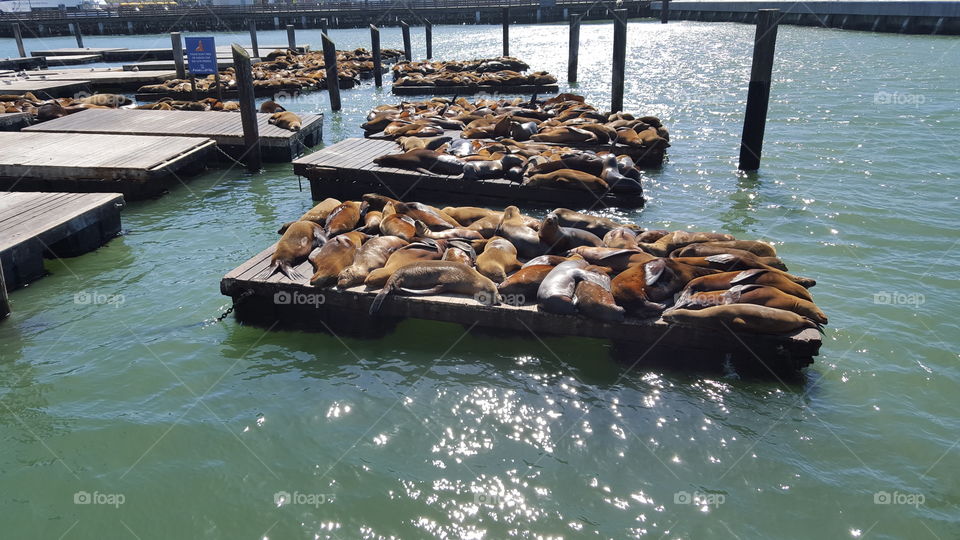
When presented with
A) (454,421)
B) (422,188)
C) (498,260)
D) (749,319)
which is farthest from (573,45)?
(454,421)

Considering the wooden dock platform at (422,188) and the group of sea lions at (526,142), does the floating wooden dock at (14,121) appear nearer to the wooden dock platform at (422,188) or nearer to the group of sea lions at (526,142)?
the group of sea lions at (526,142)

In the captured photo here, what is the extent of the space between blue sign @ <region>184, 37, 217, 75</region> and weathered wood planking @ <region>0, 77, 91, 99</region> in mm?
A: 6499

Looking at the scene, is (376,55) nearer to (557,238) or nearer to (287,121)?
(287,121)

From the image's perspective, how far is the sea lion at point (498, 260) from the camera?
5875 mm

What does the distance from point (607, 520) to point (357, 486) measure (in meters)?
1.57

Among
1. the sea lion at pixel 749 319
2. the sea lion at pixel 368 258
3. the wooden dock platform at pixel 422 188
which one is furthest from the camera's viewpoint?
the wooden dock platform at pixel 422 188

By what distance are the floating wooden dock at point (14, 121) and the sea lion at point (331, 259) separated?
1196 centimetres

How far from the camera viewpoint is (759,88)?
1088 cm

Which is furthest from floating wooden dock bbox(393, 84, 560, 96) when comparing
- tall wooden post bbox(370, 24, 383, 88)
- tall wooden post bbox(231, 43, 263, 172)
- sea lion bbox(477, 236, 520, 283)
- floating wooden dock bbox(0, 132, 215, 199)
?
sea lion bbox(477, 236, 520, 283)

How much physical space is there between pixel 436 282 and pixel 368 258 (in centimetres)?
78

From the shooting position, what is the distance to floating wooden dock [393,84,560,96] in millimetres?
20812

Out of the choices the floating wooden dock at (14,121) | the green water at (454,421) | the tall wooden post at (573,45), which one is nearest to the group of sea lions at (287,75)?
the floating wooden dock at (14,121)

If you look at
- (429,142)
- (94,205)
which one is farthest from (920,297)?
(94,205)

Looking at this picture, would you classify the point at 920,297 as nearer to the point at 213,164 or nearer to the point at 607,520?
the point at 607,520
